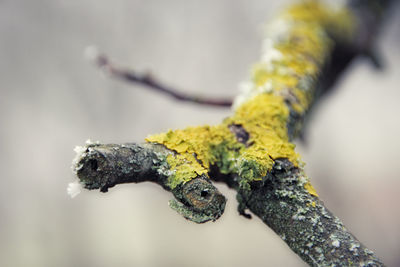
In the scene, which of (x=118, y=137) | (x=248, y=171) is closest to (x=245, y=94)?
(x=248, y=171)

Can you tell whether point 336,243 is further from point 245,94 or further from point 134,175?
point 245,94

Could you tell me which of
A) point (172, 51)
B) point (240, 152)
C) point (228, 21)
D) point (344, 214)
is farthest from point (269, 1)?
point (240, 152)

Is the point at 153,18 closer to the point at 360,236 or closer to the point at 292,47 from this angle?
the point at 360,236

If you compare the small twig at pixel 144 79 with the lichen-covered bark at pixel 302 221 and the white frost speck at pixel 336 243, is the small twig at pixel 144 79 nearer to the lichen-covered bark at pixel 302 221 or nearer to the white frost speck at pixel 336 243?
the lichen-covered bark at pixel 302 221

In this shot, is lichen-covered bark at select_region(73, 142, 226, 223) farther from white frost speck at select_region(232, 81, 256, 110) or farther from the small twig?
the small twig

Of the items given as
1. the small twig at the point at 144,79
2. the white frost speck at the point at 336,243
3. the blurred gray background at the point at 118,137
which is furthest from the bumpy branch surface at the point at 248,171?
the blurred gray background at the point at 118,137

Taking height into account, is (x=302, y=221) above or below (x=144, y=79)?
above
